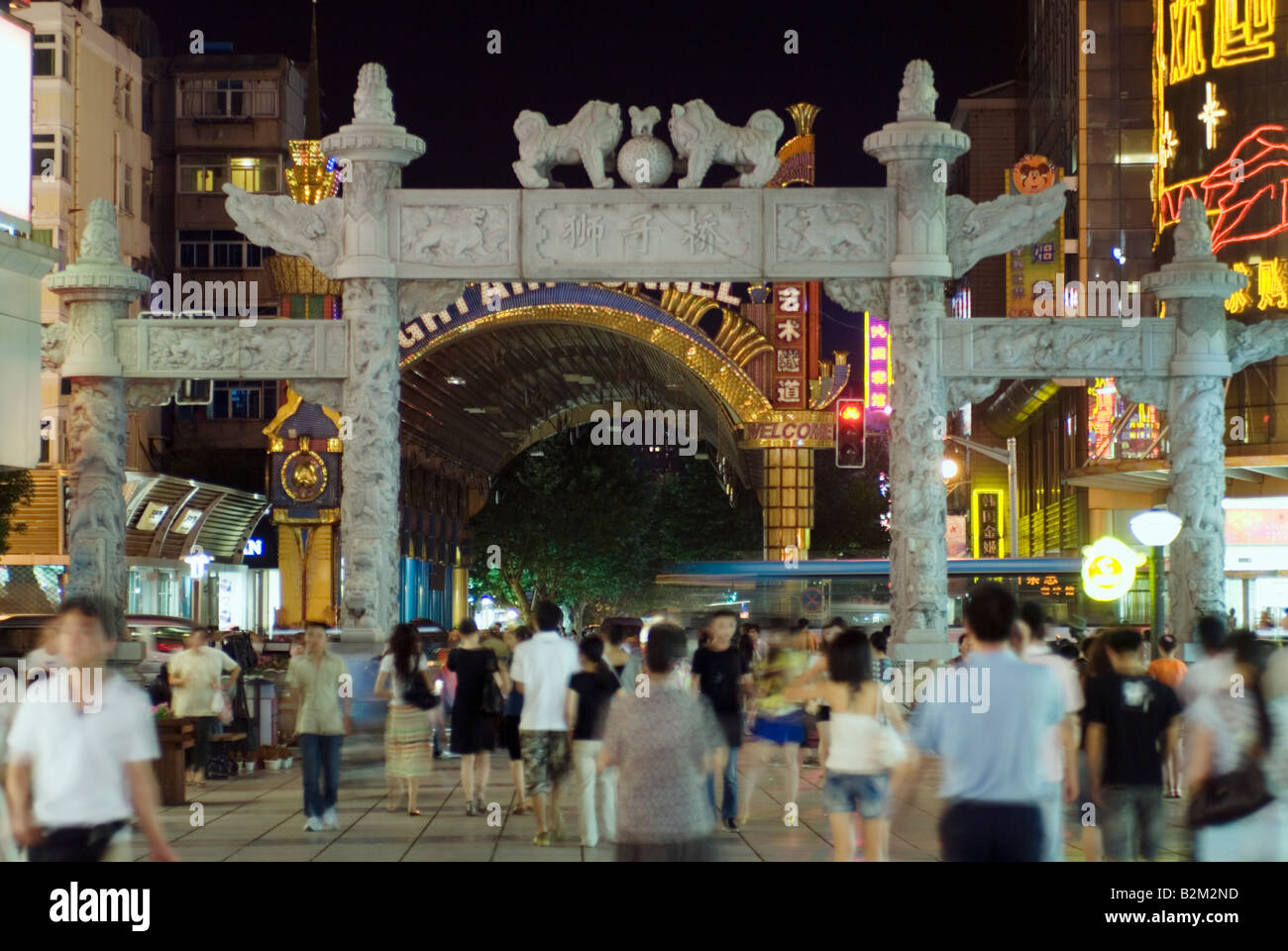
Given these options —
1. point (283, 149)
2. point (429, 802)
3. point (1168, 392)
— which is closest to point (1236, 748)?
point (429, 802)

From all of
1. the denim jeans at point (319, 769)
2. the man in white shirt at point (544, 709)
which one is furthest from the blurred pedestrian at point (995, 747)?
the denim jeans at point (319, 769)

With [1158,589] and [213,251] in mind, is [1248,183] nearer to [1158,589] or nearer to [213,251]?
[1158,589]

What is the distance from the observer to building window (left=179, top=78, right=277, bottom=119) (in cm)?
6619

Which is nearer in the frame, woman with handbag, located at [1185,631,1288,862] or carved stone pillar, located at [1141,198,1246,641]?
woman with handbag, located at [1185,631,1288,862]

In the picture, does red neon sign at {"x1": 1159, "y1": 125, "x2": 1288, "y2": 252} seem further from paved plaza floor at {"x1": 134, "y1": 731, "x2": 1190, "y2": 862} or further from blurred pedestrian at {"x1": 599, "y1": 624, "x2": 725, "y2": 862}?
blurred pedestrian at {"x1": 599, "y1": 624, "x2": 725, "y2": 862}

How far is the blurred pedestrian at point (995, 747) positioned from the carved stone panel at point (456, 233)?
16415 millimetres

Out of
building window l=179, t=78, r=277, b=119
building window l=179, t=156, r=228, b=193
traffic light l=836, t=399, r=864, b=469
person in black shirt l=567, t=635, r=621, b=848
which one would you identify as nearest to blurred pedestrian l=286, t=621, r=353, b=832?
person in black shirt l=567, t=635, r=621, b=848

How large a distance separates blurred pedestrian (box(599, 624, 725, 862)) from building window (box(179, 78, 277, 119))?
59944 mm

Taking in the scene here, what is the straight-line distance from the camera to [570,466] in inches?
2817

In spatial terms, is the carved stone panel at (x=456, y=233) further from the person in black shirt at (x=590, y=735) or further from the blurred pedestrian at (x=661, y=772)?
the blurred pedestrian at (x=661, y=772)

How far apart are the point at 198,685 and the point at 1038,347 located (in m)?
11.8

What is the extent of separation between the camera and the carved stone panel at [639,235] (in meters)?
24.3

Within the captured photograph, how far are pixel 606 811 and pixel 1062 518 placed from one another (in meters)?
45.1

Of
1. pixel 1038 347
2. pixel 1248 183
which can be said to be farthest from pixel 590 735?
pixel 1248 183
